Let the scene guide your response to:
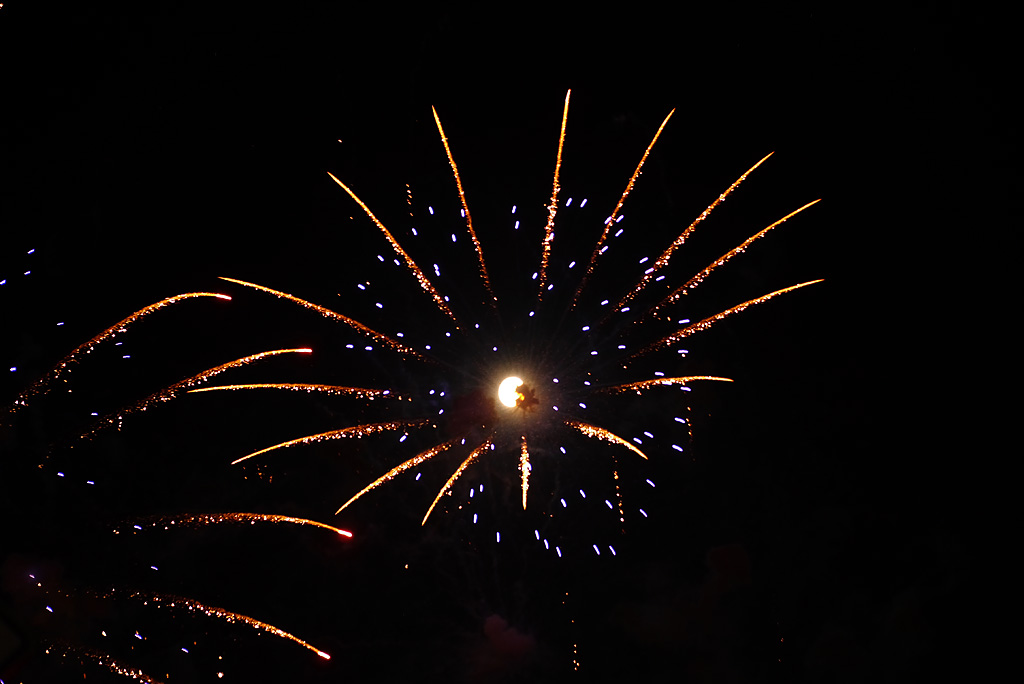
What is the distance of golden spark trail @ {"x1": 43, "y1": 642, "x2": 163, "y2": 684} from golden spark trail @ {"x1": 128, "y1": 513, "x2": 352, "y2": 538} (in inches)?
106

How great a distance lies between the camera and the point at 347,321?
1496 cm

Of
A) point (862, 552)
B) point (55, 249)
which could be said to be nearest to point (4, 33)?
point (55, 249)

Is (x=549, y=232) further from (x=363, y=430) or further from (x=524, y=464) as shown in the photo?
(x=363, y=430)

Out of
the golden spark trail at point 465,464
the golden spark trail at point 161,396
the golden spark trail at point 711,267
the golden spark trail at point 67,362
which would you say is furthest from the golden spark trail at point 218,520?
the golden spark trail at point 711,267

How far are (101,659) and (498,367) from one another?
37.4 ft

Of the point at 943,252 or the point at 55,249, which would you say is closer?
the point at 55,249

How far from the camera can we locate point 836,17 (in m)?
17.3

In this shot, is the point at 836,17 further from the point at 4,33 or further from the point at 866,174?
the point at 4,33

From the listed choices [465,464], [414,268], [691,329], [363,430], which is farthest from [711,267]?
[363,430]

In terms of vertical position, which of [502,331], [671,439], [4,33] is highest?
[4,33]

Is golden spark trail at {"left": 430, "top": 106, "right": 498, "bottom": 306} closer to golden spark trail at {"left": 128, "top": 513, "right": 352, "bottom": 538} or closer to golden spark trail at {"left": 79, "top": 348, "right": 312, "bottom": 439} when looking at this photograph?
golden spark trail at {"left": 79, "top": 348, "right": 312, "bottom": 439}

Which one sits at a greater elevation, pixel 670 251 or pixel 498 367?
pixel 670 251

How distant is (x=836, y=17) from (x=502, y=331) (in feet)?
39.8

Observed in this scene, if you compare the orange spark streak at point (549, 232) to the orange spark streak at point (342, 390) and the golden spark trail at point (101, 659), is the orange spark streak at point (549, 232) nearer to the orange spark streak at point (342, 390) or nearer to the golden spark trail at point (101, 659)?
the orange spark streak at point (342, 390)
